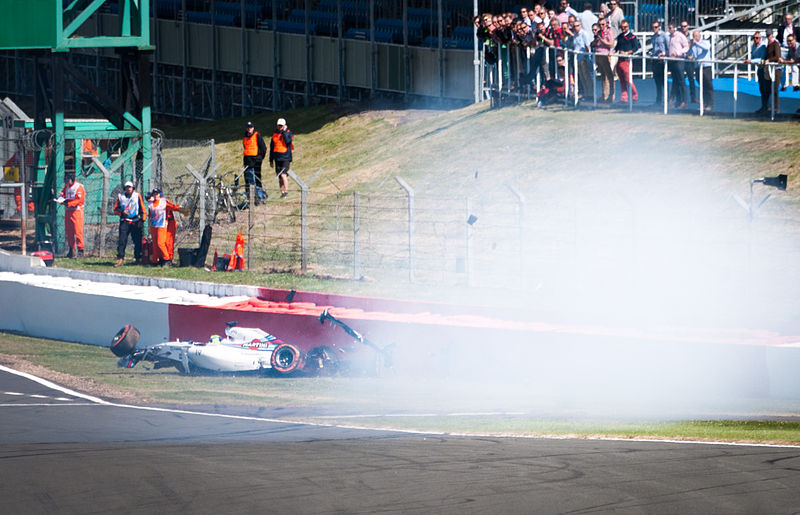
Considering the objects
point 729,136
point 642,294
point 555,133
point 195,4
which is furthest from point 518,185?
point 195,4

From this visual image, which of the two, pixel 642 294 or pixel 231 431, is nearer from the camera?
pixel 231 431

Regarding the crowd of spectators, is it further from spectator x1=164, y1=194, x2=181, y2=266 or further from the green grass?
the green grass

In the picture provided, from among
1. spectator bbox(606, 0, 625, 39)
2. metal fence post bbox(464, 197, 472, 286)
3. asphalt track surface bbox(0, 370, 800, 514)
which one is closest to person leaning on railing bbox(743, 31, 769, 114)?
spectator bbox(606, 0, 625, 39)

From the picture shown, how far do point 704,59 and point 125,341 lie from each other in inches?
471

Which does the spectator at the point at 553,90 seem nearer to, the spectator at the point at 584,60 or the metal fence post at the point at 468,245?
the spectator at the point at 584,60

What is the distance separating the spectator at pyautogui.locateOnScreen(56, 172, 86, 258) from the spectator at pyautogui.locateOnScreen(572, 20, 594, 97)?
399 inches

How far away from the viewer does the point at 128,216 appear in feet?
71.6

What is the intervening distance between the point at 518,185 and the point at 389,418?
11168 mm

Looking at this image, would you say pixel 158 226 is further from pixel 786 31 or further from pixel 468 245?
pixel 786 31

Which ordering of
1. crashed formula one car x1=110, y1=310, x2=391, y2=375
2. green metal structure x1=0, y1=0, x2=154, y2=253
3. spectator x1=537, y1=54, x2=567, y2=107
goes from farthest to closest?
1. spectator x1=537, y1=54, x2=567, y2=107
2. green metal structure x1=0, y1=0, x2=154, y2=253
3. crashed formula one car x1=110, y1=310, x2=391, y2=375

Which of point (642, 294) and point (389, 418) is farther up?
point (642, 294)

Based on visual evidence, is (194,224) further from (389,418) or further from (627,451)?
(627,451)

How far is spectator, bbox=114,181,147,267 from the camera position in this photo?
71.6 feet

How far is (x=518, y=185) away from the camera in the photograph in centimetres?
2311
